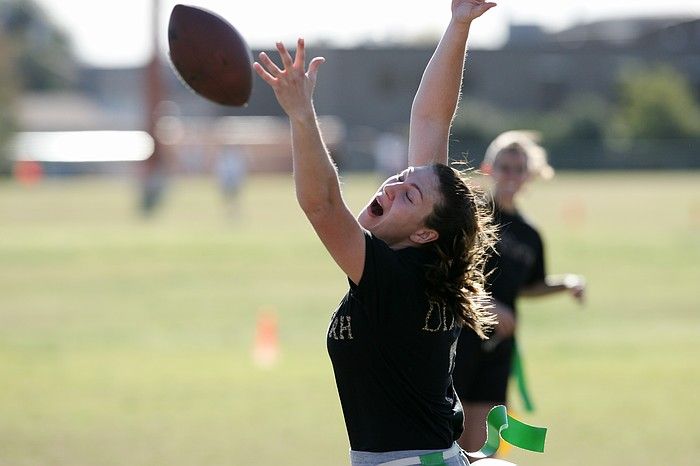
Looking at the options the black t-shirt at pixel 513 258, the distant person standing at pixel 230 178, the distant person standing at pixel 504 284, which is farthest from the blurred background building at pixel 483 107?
the black t-shirt at pixel 513 258

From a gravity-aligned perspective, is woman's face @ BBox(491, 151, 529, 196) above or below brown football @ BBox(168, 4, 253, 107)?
below

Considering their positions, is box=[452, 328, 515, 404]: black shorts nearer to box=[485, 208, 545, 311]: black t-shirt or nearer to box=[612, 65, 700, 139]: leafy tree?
box=[485, 208, 545, 311]: black t-shirt

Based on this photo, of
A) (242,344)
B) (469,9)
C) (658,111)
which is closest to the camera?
(469,9)

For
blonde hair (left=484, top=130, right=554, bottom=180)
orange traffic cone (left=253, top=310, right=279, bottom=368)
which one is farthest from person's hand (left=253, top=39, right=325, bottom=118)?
orange traffic cone (left=253, top=310, right=279, bottom=368)

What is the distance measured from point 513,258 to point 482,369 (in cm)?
62

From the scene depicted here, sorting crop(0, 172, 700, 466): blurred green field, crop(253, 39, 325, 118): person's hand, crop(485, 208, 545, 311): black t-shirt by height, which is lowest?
crop(0, 172, 700, 466): blurred green field

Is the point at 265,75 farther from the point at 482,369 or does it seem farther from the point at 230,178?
the point at 230,178

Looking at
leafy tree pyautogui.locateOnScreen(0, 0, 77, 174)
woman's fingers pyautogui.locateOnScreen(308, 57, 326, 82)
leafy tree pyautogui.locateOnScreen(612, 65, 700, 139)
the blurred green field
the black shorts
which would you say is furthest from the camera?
leafy tree pyautogui.locateOnScreen(0, 0, 77, 174)

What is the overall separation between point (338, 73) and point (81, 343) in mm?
65991

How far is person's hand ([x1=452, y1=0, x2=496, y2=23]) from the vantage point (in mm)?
4254

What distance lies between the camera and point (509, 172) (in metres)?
6.59

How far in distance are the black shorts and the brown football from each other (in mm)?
2042

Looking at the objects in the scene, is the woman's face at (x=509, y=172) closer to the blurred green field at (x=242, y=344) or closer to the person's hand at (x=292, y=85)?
the blurred green field at (x=242, y=344)

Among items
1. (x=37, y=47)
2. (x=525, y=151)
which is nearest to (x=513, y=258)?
(x=525, y=151)
